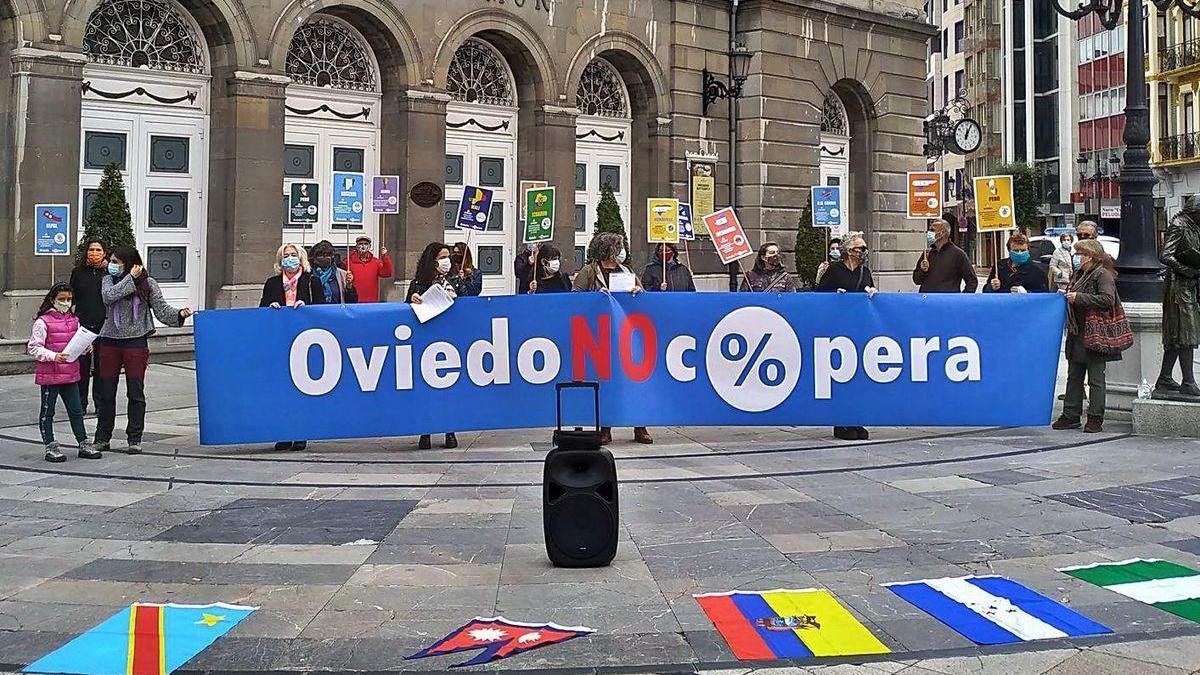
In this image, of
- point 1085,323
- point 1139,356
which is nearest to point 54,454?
point 1085,323

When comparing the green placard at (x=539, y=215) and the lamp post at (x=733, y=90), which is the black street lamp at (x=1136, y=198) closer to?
the green placard at (x=539, y=215)

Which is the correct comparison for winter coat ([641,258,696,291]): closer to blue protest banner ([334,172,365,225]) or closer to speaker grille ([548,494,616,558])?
blue protest banner ([334,172,365,225])

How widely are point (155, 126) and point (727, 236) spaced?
8.74 meters

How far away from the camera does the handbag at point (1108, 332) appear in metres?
11.5

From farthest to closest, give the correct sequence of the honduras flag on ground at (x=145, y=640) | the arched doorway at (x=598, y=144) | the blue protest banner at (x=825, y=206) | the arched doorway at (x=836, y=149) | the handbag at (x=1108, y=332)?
the arched doorway at (x=836, y=149) < the arched doorway at (x=598, y=144) < the blue protest banner at (x=825, y=206) < the handbag at (x=1108, y=332) < the honduras flag on ground at (x=145, y=640)

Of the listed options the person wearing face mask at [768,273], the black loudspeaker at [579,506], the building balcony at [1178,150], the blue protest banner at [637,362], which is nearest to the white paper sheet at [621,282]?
the blue protest banner at [637,362]

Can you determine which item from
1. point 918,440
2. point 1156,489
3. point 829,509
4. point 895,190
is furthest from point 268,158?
point 895,190

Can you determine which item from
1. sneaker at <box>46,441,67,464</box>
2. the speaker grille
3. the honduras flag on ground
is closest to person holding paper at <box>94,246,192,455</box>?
sneaker at <box>46,441,67,464</box>

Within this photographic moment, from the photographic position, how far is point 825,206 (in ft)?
69.2

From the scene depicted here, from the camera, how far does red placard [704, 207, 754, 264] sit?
50.6 ft

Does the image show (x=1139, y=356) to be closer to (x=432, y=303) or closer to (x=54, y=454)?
(x=432, y=303)

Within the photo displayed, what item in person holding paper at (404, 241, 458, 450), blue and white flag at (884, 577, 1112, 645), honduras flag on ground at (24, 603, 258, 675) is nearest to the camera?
honduras flag on ground at (24, 603, 258, 675)

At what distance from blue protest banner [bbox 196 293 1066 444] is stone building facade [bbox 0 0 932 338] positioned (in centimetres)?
724

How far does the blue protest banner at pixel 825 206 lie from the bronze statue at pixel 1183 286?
9.74 m
